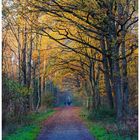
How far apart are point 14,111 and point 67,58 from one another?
13124 mm

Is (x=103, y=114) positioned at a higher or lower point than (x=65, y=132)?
higher

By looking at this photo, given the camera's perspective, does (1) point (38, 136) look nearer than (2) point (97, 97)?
Yes

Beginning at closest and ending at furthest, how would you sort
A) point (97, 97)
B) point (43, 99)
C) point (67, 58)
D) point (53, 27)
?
point (53, 27) < point (97, 97) < point (67, 58) < point (43, 99)

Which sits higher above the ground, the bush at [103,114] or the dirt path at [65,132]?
the bush at [103,114]

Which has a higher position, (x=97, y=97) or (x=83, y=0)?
(x=83, y=0)

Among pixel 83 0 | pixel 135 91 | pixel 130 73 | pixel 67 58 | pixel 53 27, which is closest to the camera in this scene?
pixel 83 0

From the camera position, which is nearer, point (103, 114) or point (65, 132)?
point (65, 132)

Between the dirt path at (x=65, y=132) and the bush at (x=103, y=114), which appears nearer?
the dirt path at (x=65, y=132)

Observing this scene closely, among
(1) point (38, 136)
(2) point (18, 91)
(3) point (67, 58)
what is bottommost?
(1) point (38, 136)

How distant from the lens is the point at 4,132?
54.5 ft

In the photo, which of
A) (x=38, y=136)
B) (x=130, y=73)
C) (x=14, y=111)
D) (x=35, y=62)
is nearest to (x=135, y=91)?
(x=130, y=73)

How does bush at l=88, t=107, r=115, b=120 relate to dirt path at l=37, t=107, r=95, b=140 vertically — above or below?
above

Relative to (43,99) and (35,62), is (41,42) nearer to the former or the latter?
(35,62)

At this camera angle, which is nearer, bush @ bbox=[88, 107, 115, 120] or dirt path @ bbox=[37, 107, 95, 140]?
dirt path @ bbox=[37, 107, 95, 140]
